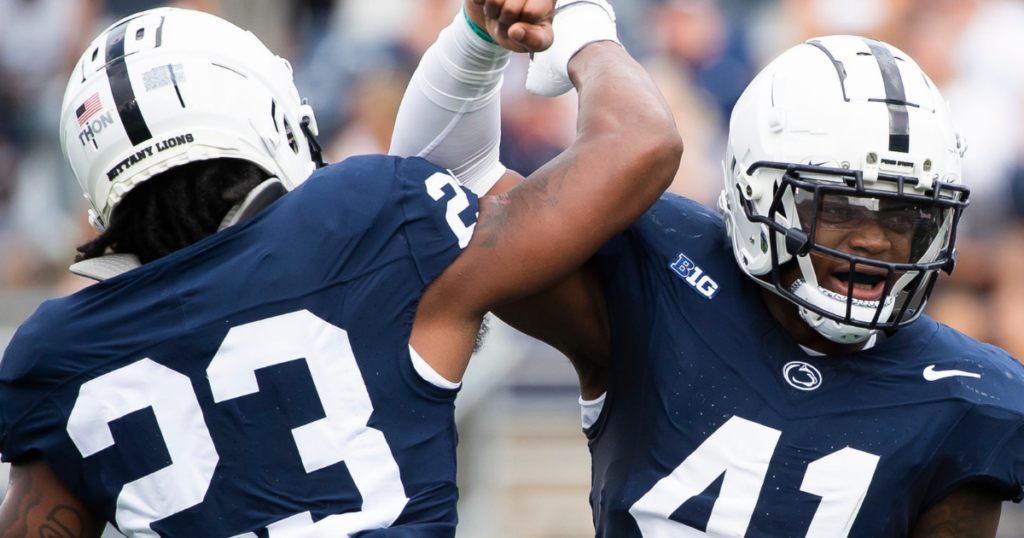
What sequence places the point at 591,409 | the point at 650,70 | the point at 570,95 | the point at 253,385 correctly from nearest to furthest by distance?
the point at 253,385
the point at 591,409
the point at 570,95
the point at 650,70

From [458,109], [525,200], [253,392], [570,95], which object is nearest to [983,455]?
[525,200]

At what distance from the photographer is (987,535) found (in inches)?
90.5

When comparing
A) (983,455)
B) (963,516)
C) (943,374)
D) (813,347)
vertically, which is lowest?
(963,516)

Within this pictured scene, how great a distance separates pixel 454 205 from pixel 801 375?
Result: 0.82 m

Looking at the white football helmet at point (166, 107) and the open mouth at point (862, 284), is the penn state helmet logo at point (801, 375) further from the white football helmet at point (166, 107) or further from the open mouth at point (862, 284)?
the white football helmet at point (166, 107)

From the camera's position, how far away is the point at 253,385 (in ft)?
6.34

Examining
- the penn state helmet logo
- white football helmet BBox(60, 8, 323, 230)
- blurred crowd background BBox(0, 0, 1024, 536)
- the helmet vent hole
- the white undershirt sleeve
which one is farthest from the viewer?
blurred crowd background BBox(0, 0, 1024, 536)

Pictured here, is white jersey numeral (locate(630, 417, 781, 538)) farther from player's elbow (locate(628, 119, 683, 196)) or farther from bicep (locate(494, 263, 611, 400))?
player's elbow (locate(628, 119, 683, 196))

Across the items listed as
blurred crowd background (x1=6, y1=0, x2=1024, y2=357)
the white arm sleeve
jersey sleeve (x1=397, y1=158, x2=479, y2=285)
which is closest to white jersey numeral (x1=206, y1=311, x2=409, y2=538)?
jersey sleeve (x1=397, y1=158, x2=479, y2=285)

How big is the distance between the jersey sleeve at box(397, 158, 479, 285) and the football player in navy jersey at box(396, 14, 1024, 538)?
0.38 meters

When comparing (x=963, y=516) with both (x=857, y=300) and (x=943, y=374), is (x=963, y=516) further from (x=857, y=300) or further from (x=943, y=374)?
(x=857, y=300)

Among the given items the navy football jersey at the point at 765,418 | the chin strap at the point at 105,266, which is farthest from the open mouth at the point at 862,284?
the chin strap at the point at 105,266

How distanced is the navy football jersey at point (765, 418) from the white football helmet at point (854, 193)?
11 centimetres

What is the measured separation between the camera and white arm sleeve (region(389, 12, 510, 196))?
2.35m
